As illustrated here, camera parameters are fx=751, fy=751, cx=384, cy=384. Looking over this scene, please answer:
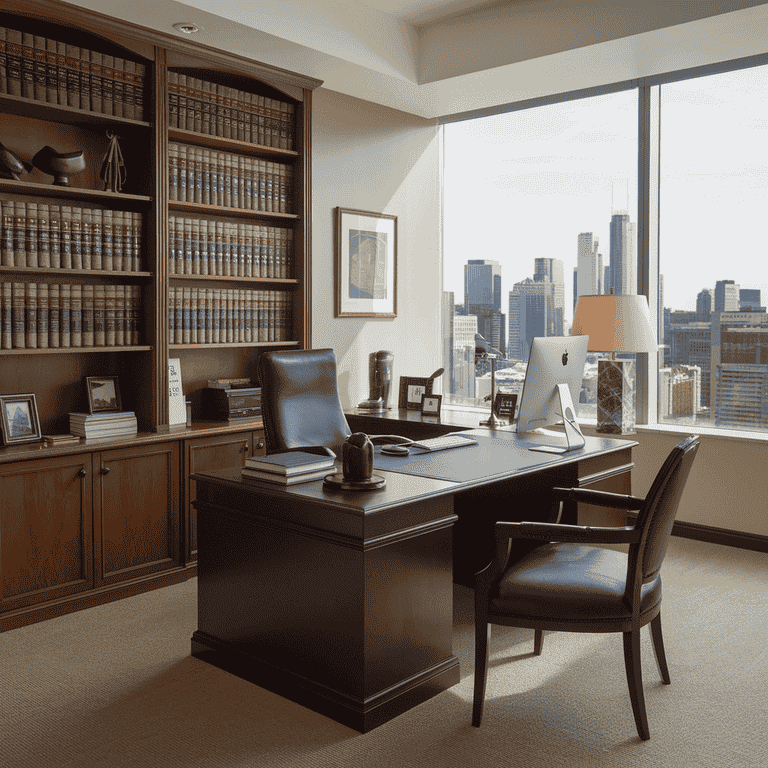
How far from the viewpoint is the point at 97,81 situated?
3695mm

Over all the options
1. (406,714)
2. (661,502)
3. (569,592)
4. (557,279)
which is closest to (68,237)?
(406,714)

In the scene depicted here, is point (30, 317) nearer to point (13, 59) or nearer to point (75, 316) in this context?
point (75, 316)

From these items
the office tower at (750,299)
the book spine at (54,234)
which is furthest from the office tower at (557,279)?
the book spine at (54,234)

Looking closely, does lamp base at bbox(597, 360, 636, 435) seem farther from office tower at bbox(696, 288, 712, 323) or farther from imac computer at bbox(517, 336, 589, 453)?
imac computer at bbox(517, 336, 589, 453)

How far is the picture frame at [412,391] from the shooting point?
16.5 feet

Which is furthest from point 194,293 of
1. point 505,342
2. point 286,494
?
point 505,342

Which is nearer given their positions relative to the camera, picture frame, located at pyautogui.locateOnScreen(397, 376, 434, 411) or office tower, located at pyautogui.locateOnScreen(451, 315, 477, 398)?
picture frame, located at pyautogui.locateOnScreen(397, 376, 434, 411)

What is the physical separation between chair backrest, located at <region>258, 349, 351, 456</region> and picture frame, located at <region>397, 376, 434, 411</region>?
127cm

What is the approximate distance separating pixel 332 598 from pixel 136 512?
5.46 feet

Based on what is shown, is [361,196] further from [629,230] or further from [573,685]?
[573,685]

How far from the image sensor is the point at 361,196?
5363mm

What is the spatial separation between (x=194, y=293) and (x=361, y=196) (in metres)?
1.65

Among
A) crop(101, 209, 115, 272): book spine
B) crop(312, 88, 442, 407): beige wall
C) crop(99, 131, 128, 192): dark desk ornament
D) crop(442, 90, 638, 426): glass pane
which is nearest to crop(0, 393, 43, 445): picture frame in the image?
crop(101, 209, 115, 272): book spine

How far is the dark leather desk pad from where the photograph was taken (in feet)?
9.60
